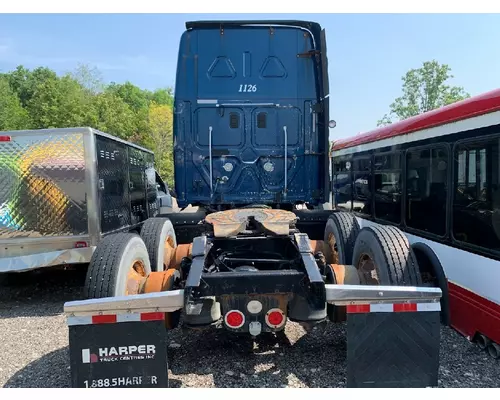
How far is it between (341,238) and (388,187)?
178cm

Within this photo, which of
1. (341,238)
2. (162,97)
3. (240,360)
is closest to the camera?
(240,360)

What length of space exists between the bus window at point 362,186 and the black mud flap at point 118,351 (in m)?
4.75

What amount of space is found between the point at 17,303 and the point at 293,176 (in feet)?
13.5

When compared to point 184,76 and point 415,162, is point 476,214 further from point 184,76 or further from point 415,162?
point 184,76

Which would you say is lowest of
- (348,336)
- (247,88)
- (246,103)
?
(348,336)

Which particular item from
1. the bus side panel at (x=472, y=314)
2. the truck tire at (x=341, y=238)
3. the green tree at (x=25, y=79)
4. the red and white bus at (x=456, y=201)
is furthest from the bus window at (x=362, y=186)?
the green tree at (x=25, y=79)

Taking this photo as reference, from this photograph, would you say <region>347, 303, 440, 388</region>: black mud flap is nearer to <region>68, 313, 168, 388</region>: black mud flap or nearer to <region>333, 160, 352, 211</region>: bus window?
<region>68, 313, 168, 388</region>: black mud flap

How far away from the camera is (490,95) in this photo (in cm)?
358

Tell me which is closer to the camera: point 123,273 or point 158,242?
point 123,273

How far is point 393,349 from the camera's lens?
2.93 meters

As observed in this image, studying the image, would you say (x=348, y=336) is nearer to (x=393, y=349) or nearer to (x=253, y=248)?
(x=393, y=349)

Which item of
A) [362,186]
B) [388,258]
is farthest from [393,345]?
[362,186]

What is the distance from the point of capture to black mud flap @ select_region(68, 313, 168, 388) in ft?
9.45

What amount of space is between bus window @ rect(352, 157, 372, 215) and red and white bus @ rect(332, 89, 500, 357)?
786 mm
